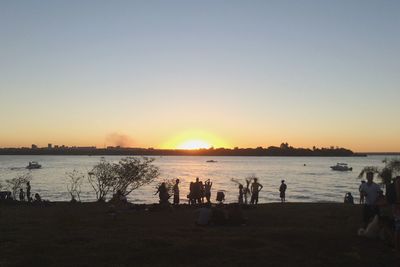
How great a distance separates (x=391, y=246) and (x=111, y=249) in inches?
284

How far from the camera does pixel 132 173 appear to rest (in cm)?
3531

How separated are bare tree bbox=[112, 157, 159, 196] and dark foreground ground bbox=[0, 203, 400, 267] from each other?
664 inches

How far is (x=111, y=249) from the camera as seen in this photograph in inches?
485

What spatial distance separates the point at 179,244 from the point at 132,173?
2275cm

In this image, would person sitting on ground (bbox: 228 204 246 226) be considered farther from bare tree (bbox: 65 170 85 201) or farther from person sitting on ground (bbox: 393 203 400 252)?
bare tree (bbox: 65 170 85 201)

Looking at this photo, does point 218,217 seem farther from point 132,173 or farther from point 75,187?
point 75,187

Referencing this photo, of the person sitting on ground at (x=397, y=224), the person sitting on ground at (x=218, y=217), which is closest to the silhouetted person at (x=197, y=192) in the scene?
the person sitting on ground at (x=218, y=217)


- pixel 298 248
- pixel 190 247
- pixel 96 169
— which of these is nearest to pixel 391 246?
pixel 298 248

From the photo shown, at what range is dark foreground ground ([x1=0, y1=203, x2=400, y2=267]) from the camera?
11391mm

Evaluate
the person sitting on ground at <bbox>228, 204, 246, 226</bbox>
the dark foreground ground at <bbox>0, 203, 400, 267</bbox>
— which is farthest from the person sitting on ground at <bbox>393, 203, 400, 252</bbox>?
the person sitting on ground at <bbox>228, 204, 246, 226</bbox>

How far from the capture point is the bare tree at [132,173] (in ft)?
116

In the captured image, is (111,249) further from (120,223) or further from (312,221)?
(312,221)

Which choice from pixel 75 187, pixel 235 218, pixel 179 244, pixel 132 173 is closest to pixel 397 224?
pixel 179 244

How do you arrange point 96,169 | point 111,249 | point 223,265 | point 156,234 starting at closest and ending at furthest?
1. point 223,265
2. point 111,249
3. point 156,234
4. point 96,169
